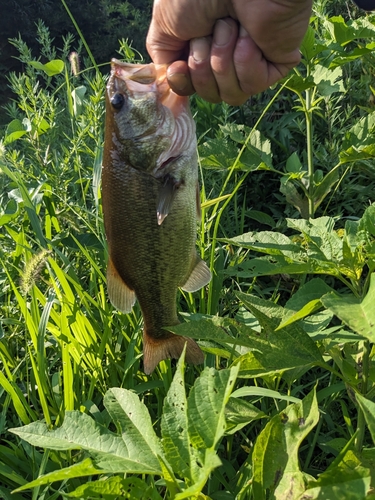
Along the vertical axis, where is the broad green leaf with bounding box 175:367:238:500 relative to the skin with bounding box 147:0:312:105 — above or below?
below

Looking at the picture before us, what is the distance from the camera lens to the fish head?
1.73 m

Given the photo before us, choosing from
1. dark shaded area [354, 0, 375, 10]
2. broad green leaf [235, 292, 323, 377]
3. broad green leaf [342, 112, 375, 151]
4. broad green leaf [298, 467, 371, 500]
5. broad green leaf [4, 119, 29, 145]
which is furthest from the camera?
broad green leaf [4, 119, 29, 145]

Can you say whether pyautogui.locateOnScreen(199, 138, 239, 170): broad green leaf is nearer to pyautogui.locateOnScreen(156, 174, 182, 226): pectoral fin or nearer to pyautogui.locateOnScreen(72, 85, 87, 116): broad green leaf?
pyautogui.locateOnScreen(156, 174, 182, 226): pectoral fin

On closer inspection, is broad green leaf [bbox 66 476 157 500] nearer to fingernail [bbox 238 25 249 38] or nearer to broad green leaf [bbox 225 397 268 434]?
broad green leaf [bbox 225 397 268 434]

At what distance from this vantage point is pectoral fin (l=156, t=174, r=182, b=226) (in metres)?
1.64

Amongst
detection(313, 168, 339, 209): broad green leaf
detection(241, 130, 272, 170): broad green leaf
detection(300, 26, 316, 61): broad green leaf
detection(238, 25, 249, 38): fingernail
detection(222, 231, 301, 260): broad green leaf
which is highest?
detection(238, 25, 249, 38): fingernail

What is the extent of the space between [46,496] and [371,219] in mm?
1295

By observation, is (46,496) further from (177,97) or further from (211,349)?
(177,97)

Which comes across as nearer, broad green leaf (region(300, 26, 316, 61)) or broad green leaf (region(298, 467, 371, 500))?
A: broad green leaf (region(298, 467, 371, 500))

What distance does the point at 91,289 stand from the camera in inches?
91.2

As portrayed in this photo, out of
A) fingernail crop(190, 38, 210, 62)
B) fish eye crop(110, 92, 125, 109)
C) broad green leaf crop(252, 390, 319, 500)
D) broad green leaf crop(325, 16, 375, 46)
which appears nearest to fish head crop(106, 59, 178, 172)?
fish eye crop(110, 92, 125, 109)

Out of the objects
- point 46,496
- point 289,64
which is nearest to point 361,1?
point 289,64

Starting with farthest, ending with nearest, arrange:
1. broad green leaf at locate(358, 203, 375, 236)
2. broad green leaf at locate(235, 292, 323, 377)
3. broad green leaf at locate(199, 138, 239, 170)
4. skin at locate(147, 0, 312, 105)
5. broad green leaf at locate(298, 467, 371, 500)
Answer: broad green leaf at locate(199, 138, 239, 170)
skin at locate(147, 0, 312, 105)
broad green leaf at locate(358, 203, 375, 236)
broad green leaf at locate(235, 292, 323, 377)
broad green leaf at locate(298, 467, 371, 500)

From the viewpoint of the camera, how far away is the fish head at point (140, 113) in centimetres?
173
